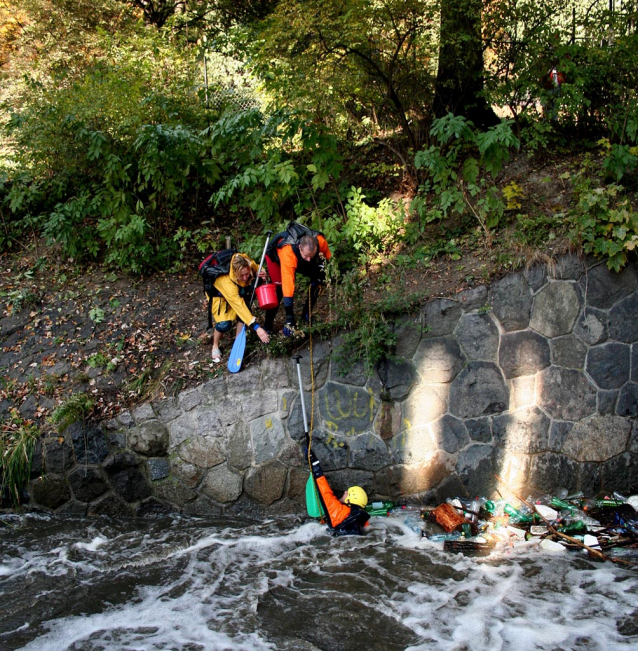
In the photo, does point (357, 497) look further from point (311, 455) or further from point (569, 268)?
point (569, 268)

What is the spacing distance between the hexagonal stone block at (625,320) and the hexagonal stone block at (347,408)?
234cm

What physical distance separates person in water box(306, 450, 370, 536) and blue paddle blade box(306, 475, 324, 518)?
6cm

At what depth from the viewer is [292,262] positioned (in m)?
6.25

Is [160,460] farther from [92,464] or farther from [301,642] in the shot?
[301,642]

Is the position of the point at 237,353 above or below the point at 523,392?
above

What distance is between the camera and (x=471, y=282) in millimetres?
6234

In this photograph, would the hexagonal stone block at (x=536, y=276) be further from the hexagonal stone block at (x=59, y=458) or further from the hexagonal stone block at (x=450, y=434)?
the hexagonal stone block at (x=59, y=458)

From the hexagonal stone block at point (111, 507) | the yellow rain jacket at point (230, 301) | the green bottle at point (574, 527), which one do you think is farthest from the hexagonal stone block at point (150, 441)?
the green bottle at point (574, 527)

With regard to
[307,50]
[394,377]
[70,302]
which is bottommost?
[394,377]

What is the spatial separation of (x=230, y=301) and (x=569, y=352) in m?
3.35

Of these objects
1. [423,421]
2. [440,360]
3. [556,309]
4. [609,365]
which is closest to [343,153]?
[440,360]

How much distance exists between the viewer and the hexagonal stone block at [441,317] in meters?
6.11

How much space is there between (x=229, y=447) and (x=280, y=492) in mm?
677

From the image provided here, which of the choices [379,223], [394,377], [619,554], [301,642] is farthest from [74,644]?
[379,223]
